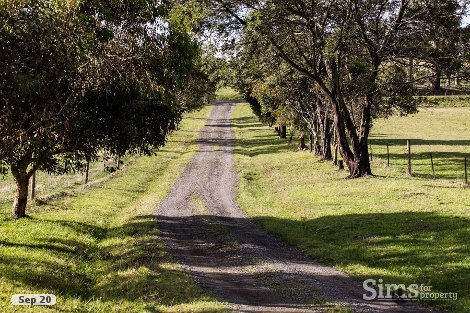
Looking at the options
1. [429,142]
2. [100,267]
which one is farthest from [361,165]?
[429,142]

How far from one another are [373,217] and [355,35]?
13.9 meters

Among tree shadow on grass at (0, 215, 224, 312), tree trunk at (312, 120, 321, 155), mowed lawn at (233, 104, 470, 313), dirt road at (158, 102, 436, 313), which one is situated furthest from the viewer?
tree trunk at (312, 120, 321, 155)

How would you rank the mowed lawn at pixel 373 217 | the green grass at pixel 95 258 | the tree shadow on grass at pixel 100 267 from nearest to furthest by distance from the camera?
the green grass at pixel 95 258, the tree shadow on grass at pixel 100 267, the mowed lawn at pixel 373 217

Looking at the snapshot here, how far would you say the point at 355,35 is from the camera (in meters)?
31.8

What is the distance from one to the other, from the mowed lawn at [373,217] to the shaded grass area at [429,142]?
2.11ft

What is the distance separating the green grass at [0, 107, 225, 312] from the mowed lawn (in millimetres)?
5710

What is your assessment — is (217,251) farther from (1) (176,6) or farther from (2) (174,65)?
(1) (176,6)

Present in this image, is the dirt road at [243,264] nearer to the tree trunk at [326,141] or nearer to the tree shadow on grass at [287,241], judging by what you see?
the tree shadow on grass at [287,241]
